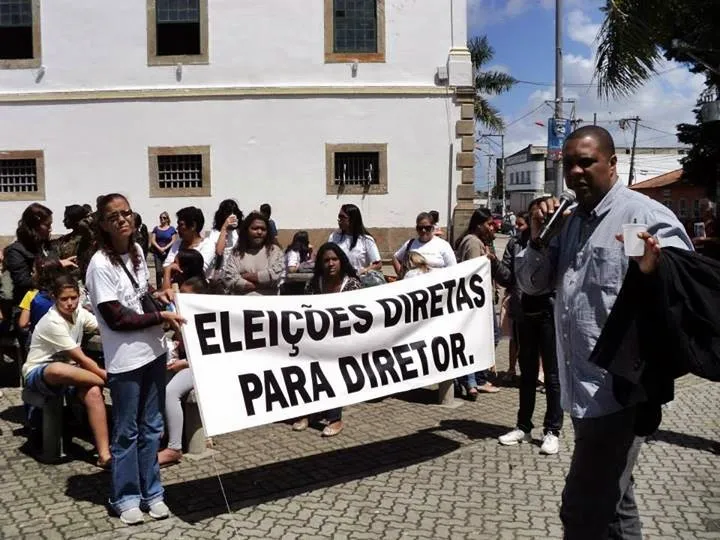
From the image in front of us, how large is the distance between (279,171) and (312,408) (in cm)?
1432

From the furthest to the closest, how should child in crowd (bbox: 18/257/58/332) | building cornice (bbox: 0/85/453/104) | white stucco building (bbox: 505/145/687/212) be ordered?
1. white stucco building (bbox: 505/145/687/212)
2. building cornice (bbox: 0/85/453/104)
3. child in crowd (bbox: 18/257/58/332)

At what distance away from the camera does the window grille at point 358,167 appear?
1934cm

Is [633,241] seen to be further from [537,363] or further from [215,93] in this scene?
[215,93]

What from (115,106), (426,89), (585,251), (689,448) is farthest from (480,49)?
(585,251)

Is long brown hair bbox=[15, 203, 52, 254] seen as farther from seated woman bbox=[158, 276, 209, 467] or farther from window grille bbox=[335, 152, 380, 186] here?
window grille bbox=[335, 152, 380, 186]

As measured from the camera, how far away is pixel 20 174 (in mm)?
19406

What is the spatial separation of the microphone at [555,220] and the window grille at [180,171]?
54.6 ft

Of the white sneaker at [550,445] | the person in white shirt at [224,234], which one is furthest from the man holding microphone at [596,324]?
the person in white shirt at [224,234]

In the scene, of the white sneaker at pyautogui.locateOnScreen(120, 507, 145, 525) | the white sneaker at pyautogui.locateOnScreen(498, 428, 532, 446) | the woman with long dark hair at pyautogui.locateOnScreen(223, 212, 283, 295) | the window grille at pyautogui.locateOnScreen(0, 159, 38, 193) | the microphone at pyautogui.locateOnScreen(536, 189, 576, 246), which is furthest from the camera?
the window grille at pyautogui.locateOnScreen(0, 159, 38, 193)

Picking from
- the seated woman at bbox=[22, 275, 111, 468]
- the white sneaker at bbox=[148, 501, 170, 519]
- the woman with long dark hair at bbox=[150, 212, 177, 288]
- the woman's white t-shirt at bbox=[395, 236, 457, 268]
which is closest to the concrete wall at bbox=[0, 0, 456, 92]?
the woman with long dark hair at bbox=[150, 212, 177, 288]

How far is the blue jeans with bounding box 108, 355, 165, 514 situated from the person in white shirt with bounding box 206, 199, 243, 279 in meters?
3.01

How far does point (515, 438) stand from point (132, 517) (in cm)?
310

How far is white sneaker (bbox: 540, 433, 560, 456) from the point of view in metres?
→ 6.00

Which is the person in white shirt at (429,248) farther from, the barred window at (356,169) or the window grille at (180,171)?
the window grille at (180,171)
